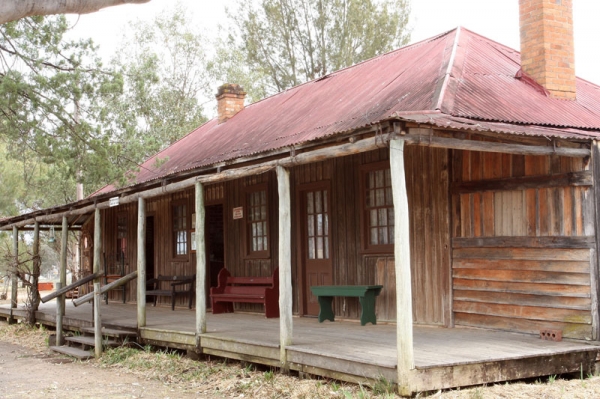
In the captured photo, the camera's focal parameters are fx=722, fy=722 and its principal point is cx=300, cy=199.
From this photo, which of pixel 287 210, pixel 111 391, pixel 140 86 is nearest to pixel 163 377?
pixel 111 391

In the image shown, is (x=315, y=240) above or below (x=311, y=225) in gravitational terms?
below

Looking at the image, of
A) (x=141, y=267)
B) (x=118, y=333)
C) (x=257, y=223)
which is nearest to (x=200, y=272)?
(x=141, y=267)

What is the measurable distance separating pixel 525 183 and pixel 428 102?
5.47 feet

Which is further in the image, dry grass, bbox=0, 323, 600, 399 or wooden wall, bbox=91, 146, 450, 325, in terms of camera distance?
wooden wall, bbox=91, 146, 450, 325

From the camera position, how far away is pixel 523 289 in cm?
931

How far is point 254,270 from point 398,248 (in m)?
7.43

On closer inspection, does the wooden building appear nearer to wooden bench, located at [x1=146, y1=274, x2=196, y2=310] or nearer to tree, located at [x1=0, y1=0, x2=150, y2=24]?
wooden bench, located at [x1=146, y1=274, x2=196, y2=310]

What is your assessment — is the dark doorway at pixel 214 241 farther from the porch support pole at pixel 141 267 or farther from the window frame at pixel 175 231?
the porch support pole at pixel 141 267

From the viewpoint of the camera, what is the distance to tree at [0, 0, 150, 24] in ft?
23.0

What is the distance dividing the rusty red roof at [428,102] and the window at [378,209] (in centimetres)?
110

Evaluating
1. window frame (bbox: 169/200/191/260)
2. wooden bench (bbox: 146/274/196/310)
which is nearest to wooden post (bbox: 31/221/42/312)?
wooden bench (bbox: 146/274/196/310)

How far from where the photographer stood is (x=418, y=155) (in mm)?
10656

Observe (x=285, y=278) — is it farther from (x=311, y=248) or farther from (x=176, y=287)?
(x=176, y=287)

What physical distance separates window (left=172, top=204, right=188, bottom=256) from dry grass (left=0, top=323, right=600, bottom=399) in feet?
16.1
